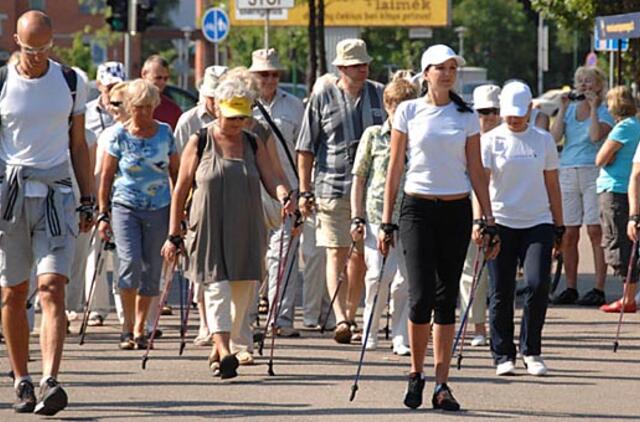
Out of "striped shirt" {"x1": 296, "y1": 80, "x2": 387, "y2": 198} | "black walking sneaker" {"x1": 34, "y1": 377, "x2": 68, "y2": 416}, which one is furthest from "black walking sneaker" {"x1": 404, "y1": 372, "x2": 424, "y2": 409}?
"striped shirt" {"x1": 296, "y1": 80, "x2": 387, "y2": 198}

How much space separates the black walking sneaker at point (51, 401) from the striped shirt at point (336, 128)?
4478 mm

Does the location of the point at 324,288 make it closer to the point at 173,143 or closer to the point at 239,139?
the point at 173,143

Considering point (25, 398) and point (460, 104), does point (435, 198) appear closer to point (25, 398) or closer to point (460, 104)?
point (460, 104)

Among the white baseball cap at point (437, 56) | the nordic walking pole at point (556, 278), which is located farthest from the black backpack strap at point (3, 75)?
the nordic walking pole at point (556, 278)

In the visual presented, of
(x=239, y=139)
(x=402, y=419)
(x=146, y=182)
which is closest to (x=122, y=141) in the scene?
(x=146, y=182)

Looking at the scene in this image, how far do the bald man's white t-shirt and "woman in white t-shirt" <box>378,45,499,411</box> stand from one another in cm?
186

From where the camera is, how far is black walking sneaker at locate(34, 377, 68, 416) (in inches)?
386

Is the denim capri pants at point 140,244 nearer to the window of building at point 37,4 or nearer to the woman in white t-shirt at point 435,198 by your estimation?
the woman in white t-shirt at point 435,198

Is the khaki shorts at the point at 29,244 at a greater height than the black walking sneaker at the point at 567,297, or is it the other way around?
the khaki shorts at the point at 29,244

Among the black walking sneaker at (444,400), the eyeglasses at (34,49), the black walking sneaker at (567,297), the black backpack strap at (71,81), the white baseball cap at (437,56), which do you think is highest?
the eyeglasses at (34,49)

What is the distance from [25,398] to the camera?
33.2 ft

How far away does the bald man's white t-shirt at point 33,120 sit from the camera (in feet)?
33.4

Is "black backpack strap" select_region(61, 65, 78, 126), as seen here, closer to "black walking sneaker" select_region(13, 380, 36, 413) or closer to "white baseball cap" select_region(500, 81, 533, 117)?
"black walking sneaker" select_region(13, 380, 36, 413)

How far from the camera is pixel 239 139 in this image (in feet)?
38.7
